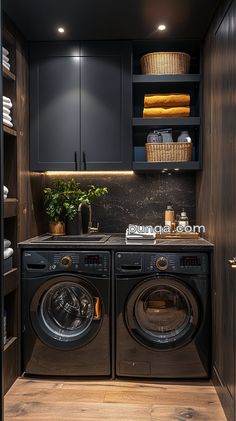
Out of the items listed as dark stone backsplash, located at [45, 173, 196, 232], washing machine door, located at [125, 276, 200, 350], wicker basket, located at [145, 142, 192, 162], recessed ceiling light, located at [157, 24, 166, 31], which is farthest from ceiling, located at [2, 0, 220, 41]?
washing machine door, located at [125, 276, 200, 350]

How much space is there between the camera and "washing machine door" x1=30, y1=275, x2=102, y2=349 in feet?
9.29

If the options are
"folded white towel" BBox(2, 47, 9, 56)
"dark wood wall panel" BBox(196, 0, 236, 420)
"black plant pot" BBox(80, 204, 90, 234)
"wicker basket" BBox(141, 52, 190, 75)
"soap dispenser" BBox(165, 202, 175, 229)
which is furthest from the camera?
"black plant pot" BBox(80, 204, 90, 234)

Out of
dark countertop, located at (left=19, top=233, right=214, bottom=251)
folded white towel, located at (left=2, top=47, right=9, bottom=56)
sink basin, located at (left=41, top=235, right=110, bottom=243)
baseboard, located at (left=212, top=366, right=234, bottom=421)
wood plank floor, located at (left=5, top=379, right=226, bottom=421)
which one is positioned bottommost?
wood plank floor, located at (left=5, top=379, right=226, bottom=421)

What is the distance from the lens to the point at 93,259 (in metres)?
2.83

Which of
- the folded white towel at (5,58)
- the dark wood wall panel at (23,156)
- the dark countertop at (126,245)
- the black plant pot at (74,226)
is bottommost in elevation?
the dark countertop at (126,245)

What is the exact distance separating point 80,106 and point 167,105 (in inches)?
27.6

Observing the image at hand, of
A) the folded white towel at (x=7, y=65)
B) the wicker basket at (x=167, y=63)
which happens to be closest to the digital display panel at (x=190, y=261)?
the wicker basket at (x=167, y=63)

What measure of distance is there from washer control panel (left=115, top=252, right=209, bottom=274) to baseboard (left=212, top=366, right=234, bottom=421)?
0.70 metres

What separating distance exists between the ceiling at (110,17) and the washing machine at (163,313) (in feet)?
5.42

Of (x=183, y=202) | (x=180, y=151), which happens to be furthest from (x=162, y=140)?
(x=183, y=202)

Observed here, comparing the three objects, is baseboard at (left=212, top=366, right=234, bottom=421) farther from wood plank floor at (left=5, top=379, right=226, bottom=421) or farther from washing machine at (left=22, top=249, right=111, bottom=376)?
washing machine at (left=22, top=249, right=111, bottom=376)

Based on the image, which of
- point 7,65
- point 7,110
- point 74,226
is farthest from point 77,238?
point 7,65

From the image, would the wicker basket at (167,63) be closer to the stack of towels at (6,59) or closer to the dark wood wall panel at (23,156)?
the dark wood wall panel at (23,156)

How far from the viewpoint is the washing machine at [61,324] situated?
2.83 meters
